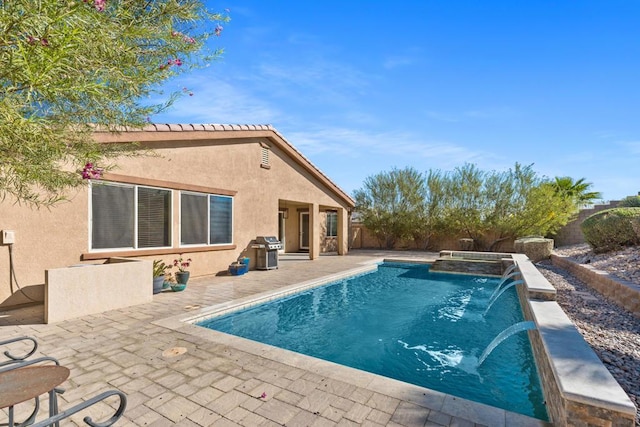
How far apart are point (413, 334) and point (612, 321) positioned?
3.89 metres

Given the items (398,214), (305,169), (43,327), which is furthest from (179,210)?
(398,214)

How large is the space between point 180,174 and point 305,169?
7427 mm

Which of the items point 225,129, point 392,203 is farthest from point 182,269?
point 392,203

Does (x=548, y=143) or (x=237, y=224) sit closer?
(x=237, y=224)

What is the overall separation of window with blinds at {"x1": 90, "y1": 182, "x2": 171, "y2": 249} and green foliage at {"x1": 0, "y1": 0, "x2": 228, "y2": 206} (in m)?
2.85

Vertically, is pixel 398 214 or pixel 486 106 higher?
pixel 486 106

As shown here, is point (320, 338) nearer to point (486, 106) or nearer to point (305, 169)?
point (305, 169)

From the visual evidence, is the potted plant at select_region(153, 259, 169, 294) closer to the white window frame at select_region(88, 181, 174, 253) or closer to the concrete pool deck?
the white window frame at select_region(88, 181, 174, 253)

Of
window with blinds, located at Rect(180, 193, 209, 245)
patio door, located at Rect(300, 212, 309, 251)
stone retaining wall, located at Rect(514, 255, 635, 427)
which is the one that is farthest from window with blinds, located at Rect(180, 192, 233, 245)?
patio door, located at Rect(300, 212, 309, 251)

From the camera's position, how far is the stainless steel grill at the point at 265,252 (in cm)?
1311

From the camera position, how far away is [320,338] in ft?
20.9

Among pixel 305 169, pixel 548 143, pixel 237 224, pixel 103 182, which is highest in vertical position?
pixel 548 143

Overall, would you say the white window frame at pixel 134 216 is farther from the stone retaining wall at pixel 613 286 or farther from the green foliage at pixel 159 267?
the stone retaining wall at pixel 613 286

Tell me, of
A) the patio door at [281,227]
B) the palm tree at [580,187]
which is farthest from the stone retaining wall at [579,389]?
the palm tree at [580,187]
